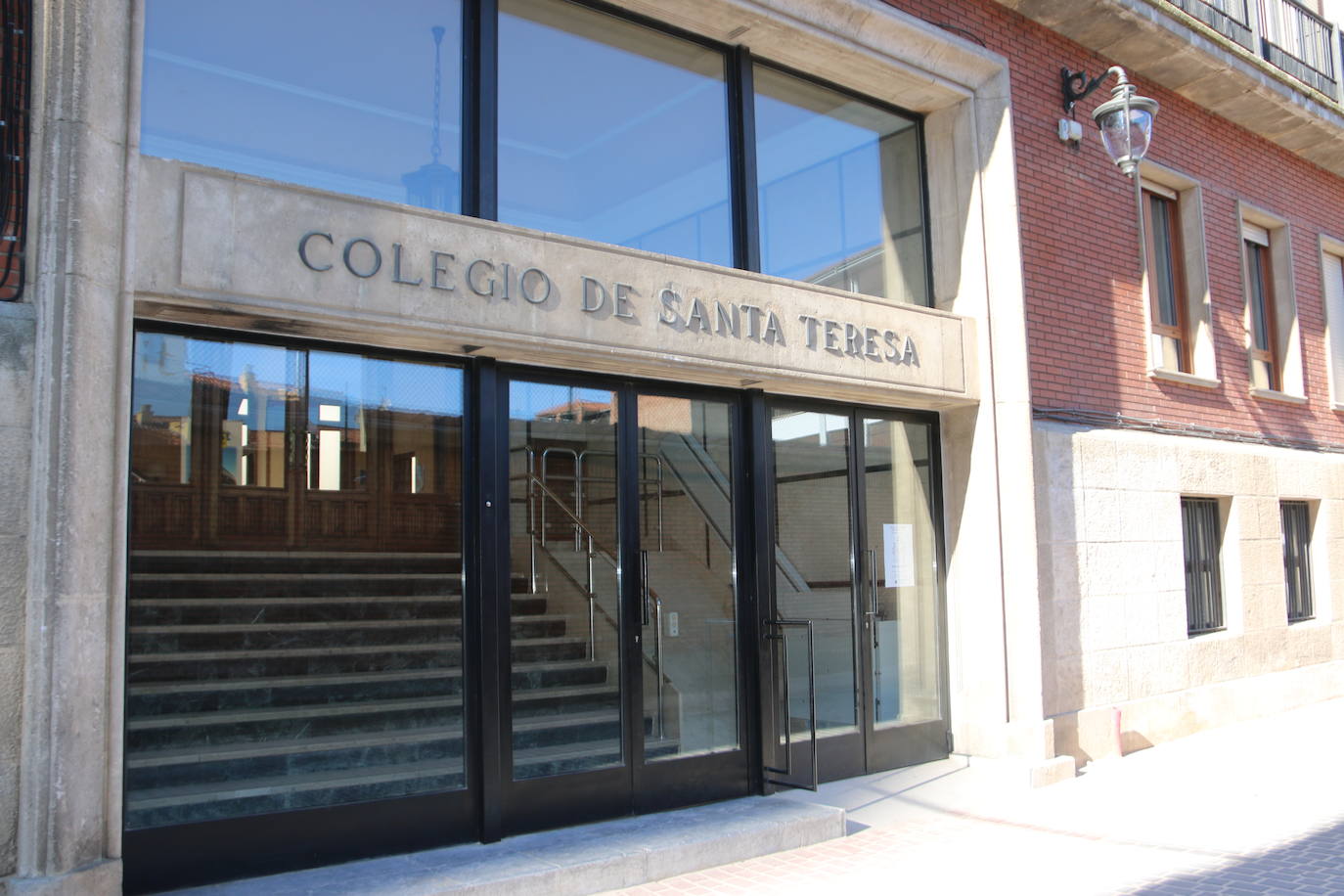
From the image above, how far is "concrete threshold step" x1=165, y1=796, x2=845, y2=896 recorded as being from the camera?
5.05 metres

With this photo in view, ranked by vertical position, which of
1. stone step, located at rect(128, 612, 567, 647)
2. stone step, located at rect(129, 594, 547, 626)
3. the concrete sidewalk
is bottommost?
the concrete sidewalk

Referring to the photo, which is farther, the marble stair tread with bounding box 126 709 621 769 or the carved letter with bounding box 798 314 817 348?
the carved letter with bounding box 798 314 817 348

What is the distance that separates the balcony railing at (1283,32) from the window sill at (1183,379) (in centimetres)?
349

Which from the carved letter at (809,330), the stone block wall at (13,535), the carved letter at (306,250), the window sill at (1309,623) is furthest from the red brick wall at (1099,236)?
the stone block wall at (13,535)

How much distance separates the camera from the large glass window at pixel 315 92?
213 inches

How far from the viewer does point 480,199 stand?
20.6 feet

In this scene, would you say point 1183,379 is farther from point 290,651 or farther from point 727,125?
point 290,651

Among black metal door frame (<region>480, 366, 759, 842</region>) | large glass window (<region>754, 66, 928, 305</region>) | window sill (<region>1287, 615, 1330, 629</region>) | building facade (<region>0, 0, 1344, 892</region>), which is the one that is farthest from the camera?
window sill (<region>1287, 615, 1330, 629</region>)

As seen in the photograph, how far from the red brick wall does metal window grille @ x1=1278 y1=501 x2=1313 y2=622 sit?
2.82 feet

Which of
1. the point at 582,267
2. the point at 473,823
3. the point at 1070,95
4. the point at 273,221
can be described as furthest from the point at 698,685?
the point at 1070,95

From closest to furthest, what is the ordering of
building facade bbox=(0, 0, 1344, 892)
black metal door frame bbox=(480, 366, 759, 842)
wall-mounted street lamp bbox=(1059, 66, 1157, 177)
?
building facade bbox=(0, 0, 1344, 892) < black metal door frame bbox=(480, 366, 759, 842) < wall-mounted street lamp bbox=(1059, 66, 1157, 177)

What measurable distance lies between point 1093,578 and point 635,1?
18.8 ft

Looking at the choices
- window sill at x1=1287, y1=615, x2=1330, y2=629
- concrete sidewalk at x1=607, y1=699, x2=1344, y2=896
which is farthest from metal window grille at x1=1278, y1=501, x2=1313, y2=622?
concrete sidewalk at x1=607, y1=699, x2=1344, y2=896

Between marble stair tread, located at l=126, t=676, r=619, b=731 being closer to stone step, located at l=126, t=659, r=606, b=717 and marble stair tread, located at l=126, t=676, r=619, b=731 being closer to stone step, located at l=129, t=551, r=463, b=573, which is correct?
stone step, located at l=126, t=659, r=606, b=717
